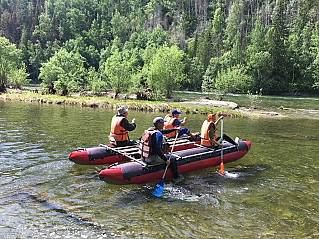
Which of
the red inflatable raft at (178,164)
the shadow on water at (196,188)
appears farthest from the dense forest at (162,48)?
the shadow on water at (196,188)

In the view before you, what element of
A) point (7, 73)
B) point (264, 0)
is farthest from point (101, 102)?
point (264, 0)

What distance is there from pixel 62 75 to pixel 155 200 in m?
32.9

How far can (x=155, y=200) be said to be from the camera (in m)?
7.48

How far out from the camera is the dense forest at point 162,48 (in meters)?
38.2

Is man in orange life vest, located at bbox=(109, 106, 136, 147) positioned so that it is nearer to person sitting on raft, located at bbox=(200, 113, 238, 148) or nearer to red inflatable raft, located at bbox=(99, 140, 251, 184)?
red inflatable raft, located at bbox=(99, 140, 251, 184)

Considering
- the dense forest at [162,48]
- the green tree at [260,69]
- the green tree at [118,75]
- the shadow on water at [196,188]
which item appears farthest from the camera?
the green tree at [260,69]

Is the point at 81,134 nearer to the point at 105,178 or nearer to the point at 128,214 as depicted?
the point at 105,178

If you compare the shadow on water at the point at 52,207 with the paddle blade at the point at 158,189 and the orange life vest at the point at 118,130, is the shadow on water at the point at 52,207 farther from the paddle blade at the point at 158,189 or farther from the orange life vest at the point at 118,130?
the orange life vest at the point at 118,130

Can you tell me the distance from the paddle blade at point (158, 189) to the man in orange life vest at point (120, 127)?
2494 millimetres

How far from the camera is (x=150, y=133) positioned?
8141 mm

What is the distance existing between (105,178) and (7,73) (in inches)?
1842

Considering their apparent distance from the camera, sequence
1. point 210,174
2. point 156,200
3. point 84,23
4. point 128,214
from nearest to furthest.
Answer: point 128,214, point 156,200, point 210,174, point 84,23

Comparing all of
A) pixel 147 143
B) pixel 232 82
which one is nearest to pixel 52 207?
pixel 147 143

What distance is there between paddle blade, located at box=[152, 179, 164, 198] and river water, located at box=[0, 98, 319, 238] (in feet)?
0.71
